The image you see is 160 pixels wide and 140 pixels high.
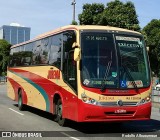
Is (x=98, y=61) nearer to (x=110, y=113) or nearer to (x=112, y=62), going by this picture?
(x=112, y=62)

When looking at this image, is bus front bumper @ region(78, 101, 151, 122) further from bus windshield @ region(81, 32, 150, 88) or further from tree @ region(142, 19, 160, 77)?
tree @ region(142, 19, 160, 77)

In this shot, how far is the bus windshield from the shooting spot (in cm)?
1194

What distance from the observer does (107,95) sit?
1187cm

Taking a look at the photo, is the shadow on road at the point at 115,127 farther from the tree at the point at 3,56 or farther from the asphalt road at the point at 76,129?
the tree at the point at 3,56

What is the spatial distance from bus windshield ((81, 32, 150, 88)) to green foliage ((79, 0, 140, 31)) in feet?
76.4

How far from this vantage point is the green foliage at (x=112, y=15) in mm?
36344

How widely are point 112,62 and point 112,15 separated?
2576cm

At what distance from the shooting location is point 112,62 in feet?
40.0

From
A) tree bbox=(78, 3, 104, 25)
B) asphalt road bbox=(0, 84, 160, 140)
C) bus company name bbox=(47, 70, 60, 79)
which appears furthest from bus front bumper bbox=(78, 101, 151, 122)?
tree bbox=(78, 3, 104, 25)

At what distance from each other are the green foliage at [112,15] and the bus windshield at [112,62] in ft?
76.4

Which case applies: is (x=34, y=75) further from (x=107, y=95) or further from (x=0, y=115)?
(x=107, y=95)

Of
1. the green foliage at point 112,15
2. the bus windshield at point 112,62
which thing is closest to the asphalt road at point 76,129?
the bus windshield at point 112,62

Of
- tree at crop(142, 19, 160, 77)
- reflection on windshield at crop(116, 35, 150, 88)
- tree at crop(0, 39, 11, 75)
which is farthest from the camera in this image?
tree at crop(0, 39, 11, 75)

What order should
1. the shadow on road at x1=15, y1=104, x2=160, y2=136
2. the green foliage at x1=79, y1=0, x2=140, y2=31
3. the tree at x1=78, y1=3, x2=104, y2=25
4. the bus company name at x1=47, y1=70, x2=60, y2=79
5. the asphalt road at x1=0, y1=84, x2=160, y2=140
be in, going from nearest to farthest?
the asphalt road at x1=0, y1=84, x2=160, y2=140 → the shadow on road at x1=15, y1=104, x2=160, y2=136 → the bus company name at x1=47, y1=70, x2=60, y2=79 → the green foliage at x1=79, y1=0, x2=140, y2=31 → the tree at x1=78, y1=3, x2=104, y2=25
